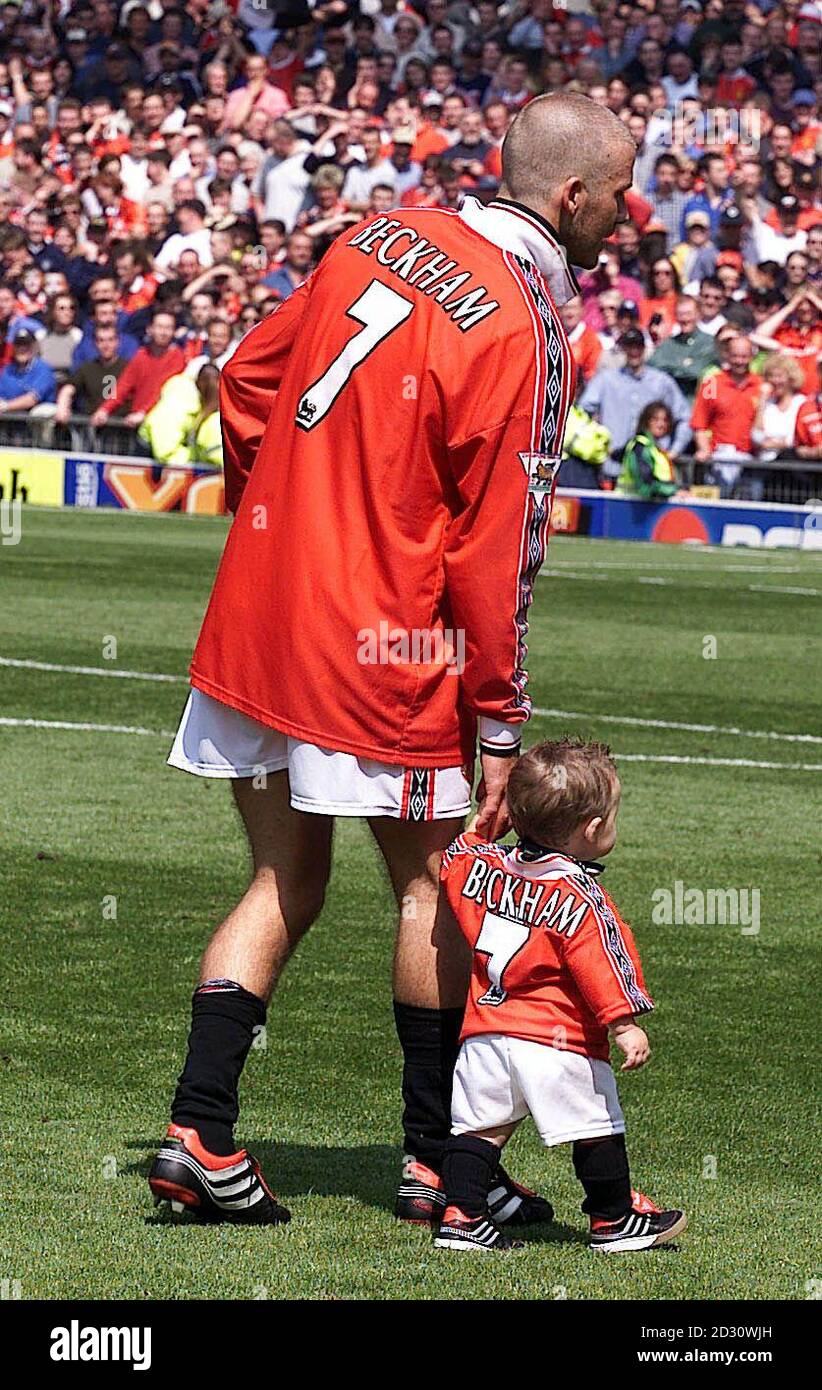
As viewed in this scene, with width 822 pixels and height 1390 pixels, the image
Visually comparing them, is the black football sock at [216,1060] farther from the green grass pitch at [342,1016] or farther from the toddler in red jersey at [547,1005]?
the toddler in red jersey at [547,1005]

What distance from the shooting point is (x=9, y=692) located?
11805mm

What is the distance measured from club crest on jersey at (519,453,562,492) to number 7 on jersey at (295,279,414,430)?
0.35 metres

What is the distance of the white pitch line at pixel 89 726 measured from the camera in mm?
10734

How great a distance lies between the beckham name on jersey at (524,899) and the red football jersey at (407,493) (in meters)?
0.24

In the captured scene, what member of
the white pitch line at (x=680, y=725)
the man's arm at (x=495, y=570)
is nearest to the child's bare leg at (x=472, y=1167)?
the man's arm at (x=495, y=570)

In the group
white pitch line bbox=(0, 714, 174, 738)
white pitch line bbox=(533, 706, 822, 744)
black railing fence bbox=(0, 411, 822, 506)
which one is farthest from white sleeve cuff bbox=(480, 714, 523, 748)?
black railing fence bbox=(0, 411, 822, 506)

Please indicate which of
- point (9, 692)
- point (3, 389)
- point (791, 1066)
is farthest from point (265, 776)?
point (3, 389)

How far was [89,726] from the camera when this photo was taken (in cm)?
1091

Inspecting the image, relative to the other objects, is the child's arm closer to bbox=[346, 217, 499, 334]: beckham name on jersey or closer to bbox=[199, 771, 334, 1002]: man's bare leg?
bbox=[199, 771, 334, 1002]: man's bare leg

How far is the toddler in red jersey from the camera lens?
426cm

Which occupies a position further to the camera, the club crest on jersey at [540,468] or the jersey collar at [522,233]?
the jersey collar at [522,233]

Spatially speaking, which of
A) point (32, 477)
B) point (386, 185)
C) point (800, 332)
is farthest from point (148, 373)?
point (800, 332)

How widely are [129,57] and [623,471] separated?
12.0 meters

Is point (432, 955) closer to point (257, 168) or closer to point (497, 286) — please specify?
point (497, 286)
